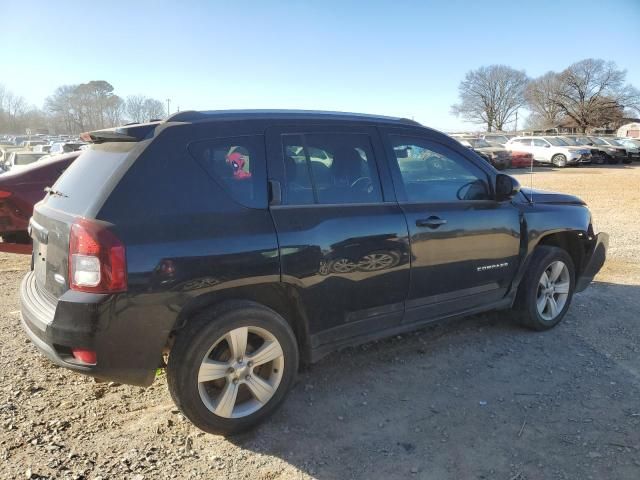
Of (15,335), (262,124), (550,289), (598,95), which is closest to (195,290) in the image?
(262,124)

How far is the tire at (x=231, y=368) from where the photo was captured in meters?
2.83

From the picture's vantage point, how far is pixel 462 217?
12.9 feet

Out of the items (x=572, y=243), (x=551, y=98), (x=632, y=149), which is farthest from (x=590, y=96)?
(x=572, y=243)

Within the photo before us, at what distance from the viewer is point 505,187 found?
412cm

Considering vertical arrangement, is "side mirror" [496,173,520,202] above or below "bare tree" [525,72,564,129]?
below

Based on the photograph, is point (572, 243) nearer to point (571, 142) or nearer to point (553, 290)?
point (553, 290)

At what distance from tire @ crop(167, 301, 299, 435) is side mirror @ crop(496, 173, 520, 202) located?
6.85 feet

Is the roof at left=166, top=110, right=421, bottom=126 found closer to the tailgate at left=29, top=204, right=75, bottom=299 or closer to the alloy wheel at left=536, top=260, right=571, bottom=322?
the tailgate at left=29, top=204, right=75, bottom=299

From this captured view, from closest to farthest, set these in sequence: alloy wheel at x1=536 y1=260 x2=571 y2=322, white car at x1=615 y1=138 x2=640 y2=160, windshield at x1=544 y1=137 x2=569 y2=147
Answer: alloy wheel at x1=536 y1=260 x2=571 y2=322, windshield at x1=544 y1=137 x2=569 y2=147, white car at x1=615 y1=138 x2=640 y2=160

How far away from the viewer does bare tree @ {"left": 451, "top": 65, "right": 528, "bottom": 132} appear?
9775 centimetres

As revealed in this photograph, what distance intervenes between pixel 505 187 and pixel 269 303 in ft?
6.97

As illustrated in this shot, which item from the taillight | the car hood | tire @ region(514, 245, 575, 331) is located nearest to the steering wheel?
the taillight

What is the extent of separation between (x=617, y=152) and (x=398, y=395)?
122 ft

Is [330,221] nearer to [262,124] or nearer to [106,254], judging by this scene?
[262,124]
